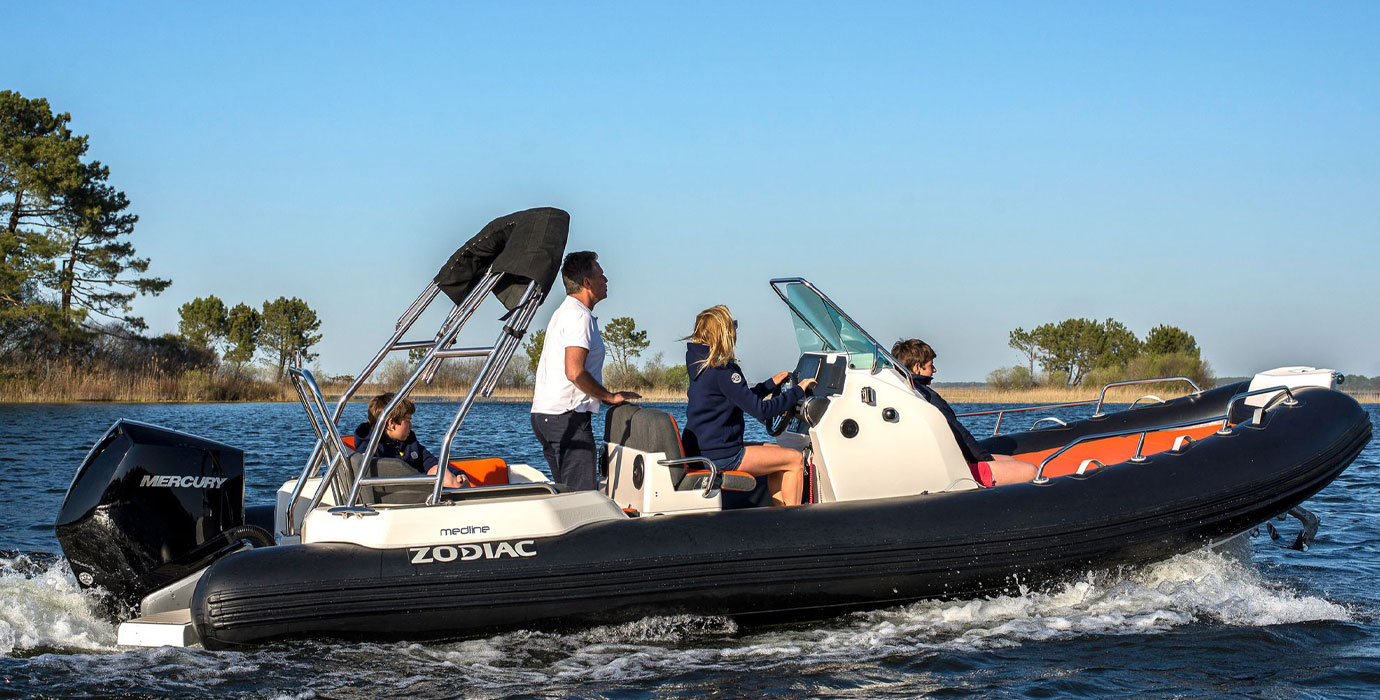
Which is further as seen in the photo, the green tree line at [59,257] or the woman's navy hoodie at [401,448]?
the green tree line at [59,257]

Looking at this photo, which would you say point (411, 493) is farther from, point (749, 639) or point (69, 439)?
point (69, 439)

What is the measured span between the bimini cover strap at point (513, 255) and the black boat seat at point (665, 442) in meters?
0.85

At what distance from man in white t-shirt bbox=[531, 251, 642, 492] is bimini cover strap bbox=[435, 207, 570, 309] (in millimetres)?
202

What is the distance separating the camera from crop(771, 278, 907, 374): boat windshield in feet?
20.2

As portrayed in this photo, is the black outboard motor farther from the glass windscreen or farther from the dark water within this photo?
the glass windscreen

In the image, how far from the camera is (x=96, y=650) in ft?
16.3

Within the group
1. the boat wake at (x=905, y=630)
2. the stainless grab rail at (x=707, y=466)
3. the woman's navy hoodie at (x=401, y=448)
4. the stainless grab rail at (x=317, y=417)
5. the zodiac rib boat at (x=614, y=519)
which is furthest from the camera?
the woman's navy hoodie at (x=401, y=448)

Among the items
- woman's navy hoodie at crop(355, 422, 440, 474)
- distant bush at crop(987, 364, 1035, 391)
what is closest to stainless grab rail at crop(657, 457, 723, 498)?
woman's navy hoodie at crop(355, 422, 440, 474)

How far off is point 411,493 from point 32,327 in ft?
106

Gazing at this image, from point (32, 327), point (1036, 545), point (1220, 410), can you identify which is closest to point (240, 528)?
point (1036, 545)

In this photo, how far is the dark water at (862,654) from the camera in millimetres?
4652

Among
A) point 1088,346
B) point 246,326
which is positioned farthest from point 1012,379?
point 246,326

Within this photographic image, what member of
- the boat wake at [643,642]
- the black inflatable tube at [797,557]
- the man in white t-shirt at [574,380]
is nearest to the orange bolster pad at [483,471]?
the man in white t-shirt at [574,380]

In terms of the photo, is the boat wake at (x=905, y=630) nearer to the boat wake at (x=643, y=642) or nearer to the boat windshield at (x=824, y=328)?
the boat wake at (x=643, y=642)
